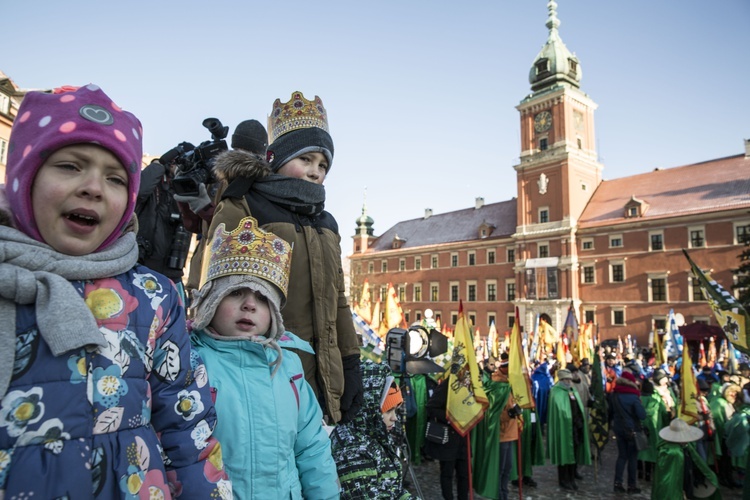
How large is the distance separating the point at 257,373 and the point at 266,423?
0.65ft

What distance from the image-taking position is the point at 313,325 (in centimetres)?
229

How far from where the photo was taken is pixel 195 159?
Answer: 2963 mm

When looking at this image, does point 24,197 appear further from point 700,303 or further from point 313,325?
point 700,303

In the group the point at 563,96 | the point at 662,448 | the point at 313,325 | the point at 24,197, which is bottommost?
the point at 662,448

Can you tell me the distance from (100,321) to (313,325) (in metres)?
1.14

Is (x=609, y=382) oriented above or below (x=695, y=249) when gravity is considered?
below

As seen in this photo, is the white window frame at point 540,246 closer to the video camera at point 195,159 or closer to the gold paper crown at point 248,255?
the video camera at point 195,159

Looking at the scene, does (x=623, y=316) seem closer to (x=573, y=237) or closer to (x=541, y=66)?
(x=573, y=237)

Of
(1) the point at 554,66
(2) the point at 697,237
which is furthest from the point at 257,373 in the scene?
(1) the point at 554,66

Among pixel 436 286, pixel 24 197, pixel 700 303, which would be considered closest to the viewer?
pixel 24 197

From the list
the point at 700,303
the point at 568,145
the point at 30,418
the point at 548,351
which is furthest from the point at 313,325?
the point at 568,145

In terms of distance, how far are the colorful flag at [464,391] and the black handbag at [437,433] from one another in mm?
202

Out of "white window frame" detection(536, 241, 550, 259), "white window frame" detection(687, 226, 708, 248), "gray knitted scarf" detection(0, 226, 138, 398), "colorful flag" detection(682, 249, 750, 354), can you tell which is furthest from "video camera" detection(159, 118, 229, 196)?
"white window frame" detection(536, 241, 550, 259)

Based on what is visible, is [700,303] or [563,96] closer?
[700,303]
